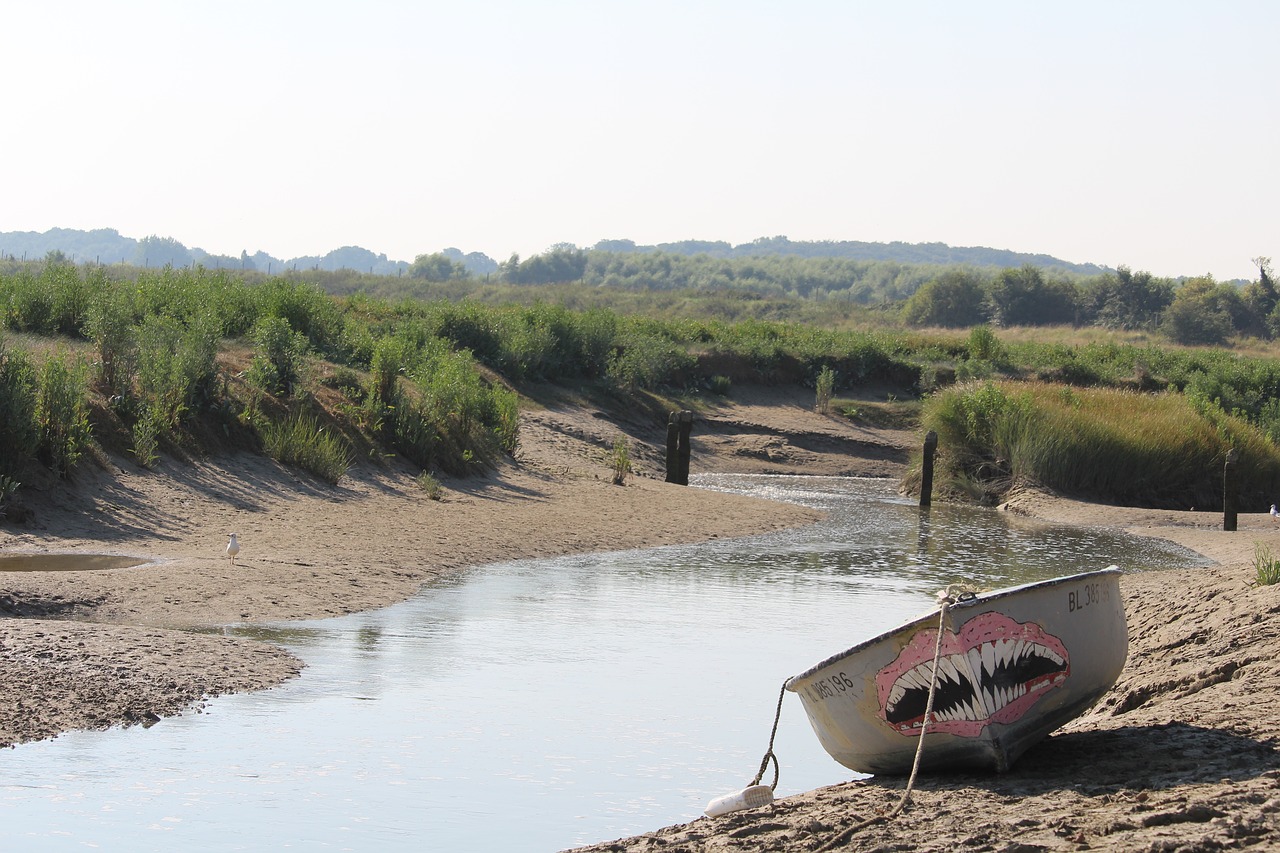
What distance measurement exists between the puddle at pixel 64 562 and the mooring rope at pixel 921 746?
8300 mm

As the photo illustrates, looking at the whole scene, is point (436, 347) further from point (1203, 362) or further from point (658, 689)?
point (1203, 362)

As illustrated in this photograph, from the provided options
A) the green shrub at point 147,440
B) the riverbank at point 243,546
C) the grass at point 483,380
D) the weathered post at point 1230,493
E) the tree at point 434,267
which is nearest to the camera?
the riverbank at point 243,546

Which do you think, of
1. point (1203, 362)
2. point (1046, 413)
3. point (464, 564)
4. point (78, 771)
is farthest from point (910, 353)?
point (78, 771)

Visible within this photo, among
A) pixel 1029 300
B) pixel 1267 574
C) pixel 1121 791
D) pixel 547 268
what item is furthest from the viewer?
pixel 547 268

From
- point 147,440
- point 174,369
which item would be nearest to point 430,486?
point 174,369

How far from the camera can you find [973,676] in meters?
6.63

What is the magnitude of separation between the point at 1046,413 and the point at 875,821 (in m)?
21.2

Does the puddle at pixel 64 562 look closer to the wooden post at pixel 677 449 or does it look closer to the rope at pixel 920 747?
the rope at pixel 920 747

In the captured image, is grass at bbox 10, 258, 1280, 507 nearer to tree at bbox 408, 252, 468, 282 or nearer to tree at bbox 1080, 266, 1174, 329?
tree at bbox 1080, 266, 1174, 329

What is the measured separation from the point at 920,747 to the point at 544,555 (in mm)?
10079

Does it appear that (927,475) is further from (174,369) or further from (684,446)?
(174,369)

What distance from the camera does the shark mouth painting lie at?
261 inches

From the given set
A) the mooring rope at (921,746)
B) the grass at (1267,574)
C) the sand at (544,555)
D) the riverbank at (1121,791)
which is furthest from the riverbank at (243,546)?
the grass at (1267,574)

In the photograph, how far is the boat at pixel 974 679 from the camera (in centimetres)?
665
